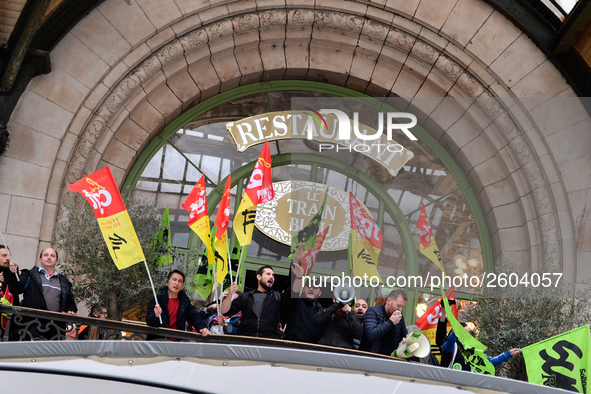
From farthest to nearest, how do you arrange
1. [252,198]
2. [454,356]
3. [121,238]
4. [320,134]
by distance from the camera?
[320,134] < [252,198] < [121,238] < [454,356]

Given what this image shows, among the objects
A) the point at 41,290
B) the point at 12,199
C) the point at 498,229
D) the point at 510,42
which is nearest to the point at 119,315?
the point at 41,290

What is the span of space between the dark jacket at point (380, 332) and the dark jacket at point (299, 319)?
0.52 metres

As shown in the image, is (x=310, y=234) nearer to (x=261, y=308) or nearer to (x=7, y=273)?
(x=261, y=308)

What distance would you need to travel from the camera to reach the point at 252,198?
9.05 metres

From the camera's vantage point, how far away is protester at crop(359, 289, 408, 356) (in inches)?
302

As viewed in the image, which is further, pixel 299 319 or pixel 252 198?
pixel 252 198

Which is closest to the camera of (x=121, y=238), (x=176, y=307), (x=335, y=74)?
(x=176, y=307)

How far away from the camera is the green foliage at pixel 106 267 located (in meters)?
9.32

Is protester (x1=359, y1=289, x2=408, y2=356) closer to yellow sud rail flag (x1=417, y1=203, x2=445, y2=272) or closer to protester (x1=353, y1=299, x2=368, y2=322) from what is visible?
protester (x1=353, y1=299, x2=368, y2=322)

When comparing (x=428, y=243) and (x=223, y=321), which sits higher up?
(x=428, y=243)

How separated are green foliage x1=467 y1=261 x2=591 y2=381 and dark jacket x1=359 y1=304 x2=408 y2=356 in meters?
1.78

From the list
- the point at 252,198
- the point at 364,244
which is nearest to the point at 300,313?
the point at 252,198

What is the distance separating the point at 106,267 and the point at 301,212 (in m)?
3.90

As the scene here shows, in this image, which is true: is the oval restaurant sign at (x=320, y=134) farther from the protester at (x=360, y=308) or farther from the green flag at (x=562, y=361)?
the green flag at (x=562, y=361)
